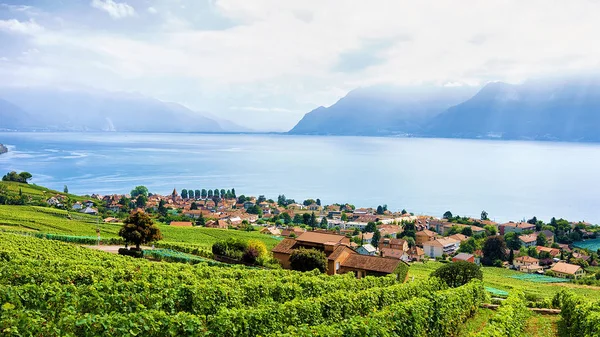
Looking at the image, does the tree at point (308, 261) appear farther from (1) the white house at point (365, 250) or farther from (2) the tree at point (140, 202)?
(2) the tree at point (140, 202)

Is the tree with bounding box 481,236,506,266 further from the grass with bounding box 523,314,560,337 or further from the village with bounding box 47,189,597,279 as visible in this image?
the grass with bounding box 523,314,560,337

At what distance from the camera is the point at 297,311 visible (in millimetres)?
12266

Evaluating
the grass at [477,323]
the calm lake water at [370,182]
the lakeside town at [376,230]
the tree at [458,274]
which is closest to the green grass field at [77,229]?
the lakeside town at [376,230]

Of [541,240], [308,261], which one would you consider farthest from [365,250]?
[541,240]

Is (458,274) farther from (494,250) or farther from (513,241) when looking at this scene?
(513,241)

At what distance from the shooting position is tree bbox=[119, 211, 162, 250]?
28719mm

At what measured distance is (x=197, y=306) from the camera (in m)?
12.8

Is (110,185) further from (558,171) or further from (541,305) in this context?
(558,171)

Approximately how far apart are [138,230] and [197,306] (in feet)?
59.0

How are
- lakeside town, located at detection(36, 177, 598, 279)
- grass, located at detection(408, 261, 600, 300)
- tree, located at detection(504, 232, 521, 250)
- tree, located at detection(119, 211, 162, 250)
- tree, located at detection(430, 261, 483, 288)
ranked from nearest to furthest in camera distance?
tree, located at detection(430, 261, 483, 288) → tree, located at detection(119, 211, 162, 250) → grass, located at detection(408, 261, 600, 300) → lakeside town, located at detection(36, 177, 598, 279) → tree, located at detection(504, 232, 521, 250)

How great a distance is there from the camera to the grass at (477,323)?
1528 centimetres

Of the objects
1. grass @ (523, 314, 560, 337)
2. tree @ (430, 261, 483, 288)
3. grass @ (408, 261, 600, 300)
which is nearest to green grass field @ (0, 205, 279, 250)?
grass @ (408, 261, 600, 300)

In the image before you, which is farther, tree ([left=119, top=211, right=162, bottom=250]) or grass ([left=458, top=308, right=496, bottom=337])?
tree ([left=119, top=211, right=162, bottom=250])

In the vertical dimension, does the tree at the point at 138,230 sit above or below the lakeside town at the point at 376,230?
above
